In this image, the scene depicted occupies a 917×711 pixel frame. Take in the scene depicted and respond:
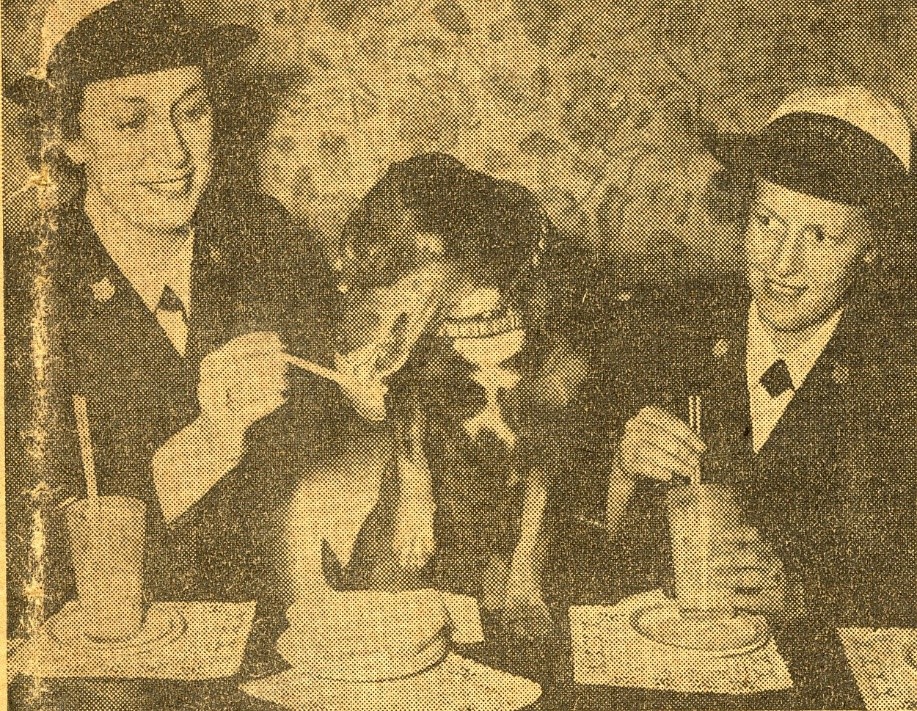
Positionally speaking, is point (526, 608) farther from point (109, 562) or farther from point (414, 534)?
point (109, 562)

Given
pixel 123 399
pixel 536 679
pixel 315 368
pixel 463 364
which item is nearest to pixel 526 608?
pixel 536 679

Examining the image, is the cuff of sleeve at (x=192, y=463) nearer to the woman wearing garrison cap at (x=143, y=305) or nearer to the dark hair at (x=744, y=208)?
the woman wearing garrison cap at (x=143, y=305)

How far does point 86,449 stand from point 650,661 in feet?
3.14

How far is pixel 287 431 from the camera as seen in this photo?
1.67 metres

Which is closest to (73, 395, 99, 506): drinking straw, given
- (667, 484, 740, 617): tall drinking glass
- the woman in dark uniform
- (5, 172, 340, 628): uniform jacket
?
(5, 172, 340, 628): uniform jacket

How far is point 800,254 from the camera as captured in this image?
1.63 meters

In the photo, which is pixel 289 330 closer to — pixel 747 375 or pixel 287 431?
pixel 287 431

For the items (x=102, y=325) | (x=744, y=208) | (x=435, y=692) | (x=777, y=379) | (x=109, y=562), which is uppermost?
(x=744, y=208)

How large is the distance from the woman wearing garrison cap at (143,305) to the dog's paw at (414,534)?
0.70 feet

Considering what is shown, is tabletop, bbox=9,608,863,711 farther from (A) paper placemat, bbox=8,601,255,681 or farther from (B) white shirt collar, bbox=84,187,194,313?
(B) white shirt collar, bbox=84,187,194,313

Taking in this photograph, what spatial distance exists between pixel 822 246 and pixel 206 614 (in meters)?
1.13

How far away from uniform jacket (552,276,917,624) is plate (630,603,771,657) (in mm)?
95

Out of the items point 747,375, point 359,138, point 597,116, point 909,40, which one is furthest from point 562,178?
point 909,40

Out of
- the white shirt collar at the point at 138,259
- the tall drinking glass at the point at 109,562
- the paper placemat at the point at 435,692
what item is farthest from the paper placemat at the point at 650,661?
the white shirt collar at the point at 138,259
